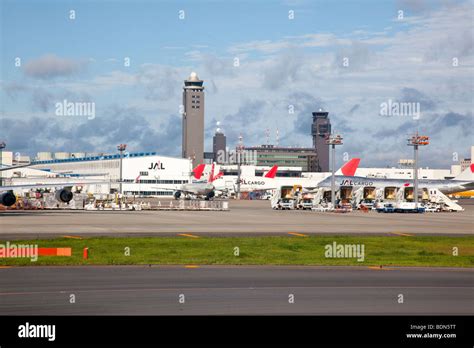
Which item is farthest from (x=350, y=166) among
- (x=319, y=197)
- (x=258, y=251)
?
(x=258, y=251)

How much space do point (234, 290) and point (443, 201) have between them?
10665 centimetres

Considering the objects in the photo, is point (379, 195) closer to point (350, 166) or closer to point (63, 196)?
point (350, 166)

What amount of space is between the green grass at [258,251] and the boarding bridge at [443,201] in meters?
70.9

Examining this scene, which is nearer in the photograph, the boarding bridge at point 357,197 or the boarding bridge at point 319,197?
the boarding bridge at point 357,197

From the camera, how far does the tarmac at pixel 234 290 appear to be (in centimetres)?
2435

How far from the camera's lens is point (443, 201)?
12888cm

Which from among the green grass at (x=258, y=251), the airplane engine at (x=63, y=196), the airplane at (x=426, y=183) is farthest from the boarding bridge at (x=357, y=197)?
the green grass at (x=258, y=251)

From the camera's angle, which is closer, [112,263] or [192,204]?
[112,263]

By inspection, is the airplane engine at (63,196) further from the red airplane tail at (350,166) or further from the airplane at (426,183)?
the red airplane tail at (350,166)

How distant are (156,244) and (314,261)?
43.1 ft
